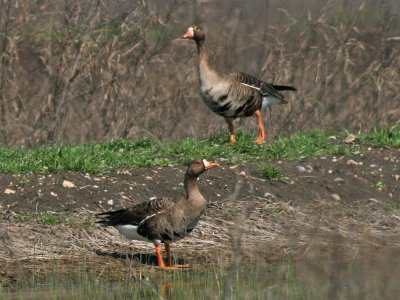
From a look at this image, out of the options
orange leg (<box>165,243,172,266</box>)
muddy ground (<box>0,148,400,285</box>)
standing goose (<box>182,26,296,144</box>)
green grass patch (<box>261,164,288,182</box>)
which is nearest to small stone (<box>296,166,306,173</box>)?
muddy ground (<box>0,148,400,285</box>)

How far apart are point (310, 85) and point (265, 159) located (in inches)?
113

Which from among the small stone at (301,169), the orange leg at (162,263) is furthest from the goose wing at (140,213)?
the small stone at (301,169)

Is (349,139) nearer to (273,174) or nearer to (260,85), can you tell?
(260,85)

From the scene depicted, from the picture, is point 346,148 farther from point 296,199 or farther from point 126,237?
point 126,237

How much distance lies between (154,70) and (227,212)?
4.40m

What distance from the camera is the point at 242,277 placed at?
841 cm

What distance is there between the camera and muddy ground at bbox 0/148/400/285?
30.9 feet

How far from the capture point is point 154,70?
14.4 m

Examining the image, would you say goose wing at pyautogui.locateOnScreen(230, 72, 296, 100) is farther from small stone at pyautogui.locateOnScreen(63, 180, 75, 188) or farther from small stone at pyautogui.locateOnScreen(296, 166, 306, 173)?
small stone at pyautogui.locateOnScreen(63, 180, 75, 188)

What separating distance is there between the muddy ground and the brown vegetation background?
2353 mm

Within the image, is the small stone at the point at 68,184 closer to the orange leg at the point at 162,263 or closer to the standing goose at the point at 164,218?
the standing goose at the point at 164,218

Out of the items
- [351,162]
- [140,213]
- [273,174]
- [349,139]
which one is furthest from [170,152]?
[140,213]

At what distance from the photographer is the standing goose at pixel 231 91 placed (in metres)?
12.7

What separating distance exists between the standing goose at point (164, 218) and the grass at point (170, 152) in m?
1.85
